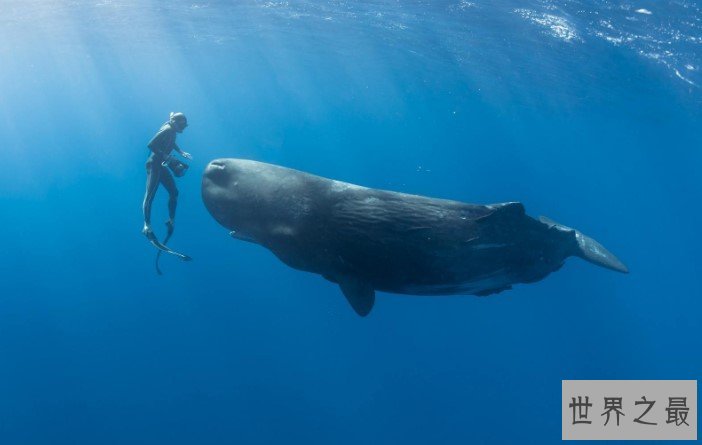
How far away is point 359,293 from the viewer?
6699mm

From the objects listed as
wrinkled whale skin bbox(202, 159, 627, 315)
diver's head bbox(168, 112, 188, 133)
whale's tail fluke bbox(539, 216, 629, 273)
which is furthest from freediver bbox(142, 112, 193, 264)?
whale's tail fluke bbox(539, 216, 629, 273)

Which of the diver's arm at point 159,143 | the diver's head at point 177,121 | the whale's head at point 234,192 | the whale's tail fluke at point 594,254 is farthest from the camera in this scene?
the diver's head at point 177,121

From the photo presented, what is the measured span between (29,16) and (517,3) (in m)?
30.1

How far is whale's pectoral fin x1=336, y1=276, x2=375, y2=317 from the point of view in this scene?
669 cm

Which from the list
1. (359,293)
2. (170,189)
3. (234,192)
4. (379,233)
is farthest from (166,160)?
(379,233)

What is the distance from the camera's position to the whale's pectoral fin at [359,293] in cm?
669

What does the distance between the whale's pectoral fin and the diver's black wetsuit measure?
13.4ft

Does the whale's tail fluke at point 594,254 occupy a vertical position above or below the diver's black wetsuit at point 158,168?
above

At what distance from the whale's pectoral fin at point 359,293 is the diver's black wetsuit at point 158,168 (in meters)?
4.10

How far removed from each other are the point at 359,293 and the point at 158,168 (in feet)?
15.5

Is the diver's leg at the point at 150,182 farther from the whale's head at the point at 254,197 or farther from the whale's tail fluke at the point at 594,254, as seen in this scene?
the whale's tail fluke at the point at 594,254

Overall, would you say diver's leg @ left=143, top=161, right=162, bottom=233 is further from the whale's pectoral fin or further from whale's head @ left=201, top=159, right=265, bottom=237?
the whale's pectoral fin

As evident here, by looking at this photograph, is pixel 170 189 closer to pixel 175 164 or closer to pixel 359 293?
pixel 175 164

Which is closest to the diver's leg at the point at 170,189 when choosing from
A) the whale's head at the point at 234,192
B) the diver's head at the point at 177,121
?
the diver's head at the point at 177,121
